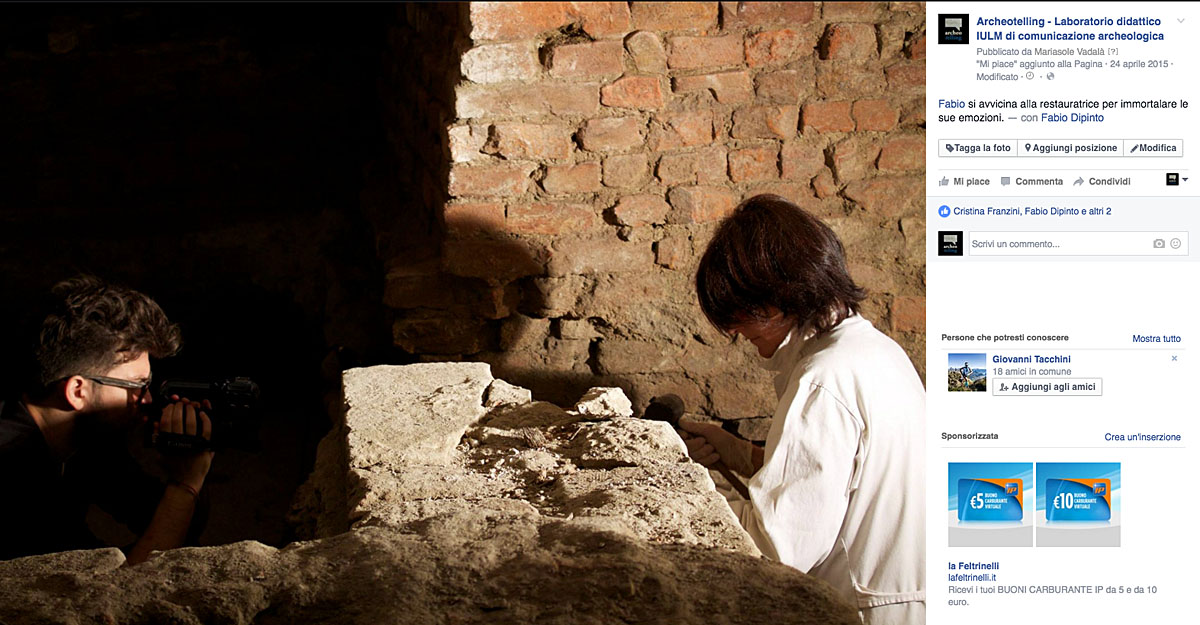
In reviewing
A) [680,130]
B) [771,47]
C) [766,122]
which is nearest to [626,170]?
[680,130]

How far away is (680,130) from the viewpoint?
273cm

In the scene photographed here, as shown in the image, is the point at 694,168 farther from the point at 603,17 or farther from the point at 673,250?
the point at 603,17

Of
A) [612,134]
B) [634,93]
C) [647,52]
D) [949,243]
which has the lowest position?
[949,243]

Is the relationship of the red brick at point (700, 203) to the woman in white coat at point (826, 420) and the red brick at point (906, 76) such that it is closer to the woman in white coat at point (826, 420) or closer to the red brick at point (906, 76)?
the red brick at point (906, 76)

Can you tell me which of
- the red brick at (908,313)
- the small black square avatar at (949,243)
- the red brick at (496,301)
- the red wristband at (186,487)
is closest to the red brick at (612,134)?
the red brick at (496,301)

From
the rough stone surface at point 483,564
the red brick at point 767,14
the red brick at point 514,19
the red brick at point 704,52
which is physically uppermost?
the red brick at point 767,14

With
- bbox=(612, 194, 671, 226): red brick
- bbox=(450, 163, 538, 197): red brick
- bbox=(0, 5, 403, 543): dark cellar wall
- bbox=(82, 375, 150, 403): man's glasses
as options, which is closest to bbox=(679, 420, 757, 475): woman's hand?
bbox=(612, 194, 671, 226): red brick

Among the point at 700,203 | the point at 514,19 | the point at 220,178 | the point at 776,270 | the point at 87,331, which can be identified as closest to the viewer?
the point at 776,270

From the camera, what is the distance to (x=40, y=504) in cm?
211

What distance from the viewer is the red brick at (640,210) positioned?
2.75 metres

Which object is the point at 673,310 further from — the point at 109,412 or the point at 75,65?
the point at 75,65

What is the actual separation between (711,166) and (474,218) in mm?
662

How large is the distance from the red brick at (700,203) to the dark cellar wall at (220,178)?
146 cm

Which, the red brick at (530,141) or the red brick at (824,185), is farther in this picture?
the red brick at (824,185)
